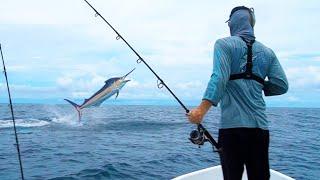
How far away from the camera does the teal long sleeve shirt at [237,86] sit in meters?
3.66

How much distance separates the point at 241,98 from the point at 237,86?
0.12m

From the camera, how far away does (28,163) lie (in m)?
12.9

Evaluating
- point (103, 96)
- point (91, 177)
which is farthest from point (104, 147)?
point (91, 177)

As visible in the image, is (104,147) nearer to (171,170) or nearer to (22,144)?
(22,144)

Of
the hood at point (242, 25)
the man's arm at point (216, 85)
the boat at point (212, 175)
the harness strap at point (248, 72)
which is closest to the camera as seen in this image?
the man's arm at point (216, 85)

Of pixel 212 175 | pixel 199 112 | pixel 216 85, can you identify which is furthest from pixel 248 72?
pixel 212 175

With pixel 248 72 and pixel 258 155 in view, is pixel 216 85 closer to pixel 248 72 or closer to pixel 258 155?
pixel 248 72

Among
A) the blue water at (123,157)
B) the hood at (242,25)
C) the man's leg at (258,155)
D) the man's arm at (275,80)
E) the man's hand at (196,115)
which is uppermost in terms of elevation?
the hood at (242,25)

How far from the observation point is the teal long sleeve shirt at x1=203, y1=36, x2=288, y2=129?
3660mm

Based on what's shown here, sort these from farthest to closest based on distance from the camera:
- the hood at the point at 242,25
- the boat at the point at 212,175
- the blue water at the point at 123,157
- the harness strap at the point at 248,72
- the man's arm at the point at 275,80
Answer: the blue water at the point at 123,157
the boat at the point at 212,175
the man's arm at the point at 275,80
the hood at the point at 242,25
the harness strap at the point at 248,72

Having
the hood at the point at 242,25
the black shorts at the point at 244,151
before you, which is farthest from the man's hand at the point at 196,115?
the hood at the point at 242,25

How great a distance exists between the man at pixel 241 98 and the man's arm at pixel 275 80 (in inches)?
0.6

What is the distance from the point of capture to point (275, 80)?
13.5 feet

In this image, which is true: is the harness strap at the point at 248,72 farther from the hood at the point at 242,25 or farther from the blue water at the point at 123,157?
the blue water at the point at 123,157
